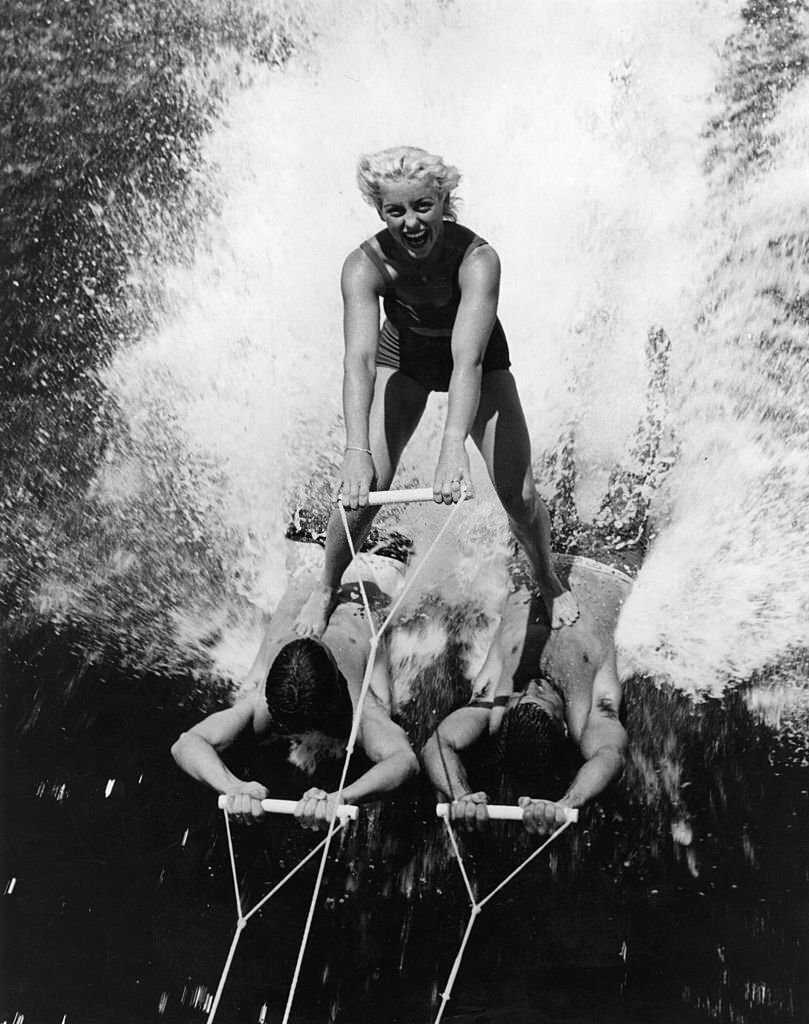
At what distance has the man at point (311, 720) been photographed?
277cm

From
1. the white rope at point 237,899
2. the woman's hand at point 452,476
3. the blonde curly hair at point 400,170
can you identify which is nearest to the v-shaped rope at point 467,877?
the white rope at point 237,899

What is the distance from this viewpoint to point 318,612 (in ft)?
10.5

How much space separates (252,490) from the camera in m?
4.06

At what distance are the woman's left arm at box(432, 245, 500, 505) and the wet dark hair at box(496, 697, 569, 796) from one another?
635 mm

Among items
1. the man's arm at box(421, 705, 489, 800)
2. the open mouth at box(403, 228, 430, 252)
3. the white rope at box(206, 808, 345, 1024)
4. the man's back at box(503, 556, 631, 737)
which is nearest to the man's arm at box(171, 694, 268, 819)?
the white rope at box(206, 808, 345, 1024)

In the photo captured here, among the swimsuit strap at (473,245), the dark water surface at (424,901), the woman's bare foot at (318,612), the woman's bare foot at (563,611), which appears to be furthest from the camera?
the woman's bare foot at (563,611)

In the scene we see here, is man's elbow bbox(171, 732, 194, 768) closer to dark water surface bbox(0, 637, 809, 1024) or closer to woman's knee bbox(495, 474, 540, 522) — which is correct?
dark water surface bbox(0, 637, 809, 1024)

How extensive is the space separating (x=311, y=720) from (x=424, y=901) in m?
0.62

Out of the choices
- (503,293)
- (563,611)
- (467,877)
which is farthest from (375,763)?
(503,293)

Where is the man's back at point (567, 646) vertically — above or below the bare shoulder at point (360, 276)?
below

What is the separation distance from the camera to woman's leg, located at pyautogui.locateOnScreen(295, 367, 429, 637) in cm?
302

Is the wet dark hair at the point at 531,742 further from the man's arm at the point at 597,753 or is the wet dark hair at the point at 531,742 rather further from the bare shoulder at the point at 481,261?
the bare shoulder at the point at 481,261

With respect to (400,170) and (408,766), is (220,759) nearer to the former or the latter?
(408,766)

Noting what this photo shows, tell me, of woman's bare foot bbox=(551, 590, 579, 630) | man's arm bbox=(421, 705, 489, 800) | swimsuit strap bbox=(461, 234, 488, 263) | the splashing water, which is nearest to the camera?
swimsuit strap bbox=(461, 234, 488, 263)
